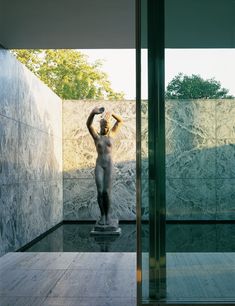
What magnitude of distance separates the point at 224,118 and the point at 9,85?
3.86 m

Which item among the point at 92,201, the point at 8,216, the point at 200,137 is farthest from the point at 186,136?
the point at 92,201

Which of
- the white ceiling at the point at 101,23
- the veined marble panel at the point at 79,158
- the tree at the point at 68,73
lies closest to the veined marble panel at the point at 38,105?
the veined marble panel at the point at 79,158

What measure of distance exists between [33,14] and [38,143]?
11.5ft

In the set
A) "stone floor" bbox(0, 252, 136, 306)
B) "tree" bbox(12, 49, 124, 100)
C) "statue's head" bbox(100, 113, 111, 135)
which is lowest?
"stone floor" bbox(0, 252, 136, 306)

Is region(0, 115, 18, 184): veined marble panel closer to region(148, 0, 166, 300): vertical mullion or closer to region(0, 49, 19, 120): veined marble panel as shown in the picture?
region(0, 49, 19, 120): veined marble panel

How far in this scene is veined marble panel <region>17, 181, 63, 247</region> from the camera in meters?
7.02

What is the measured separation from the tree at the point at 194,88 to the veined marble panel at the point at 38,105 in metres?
4.11

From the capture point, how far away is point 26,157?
7.35 meters

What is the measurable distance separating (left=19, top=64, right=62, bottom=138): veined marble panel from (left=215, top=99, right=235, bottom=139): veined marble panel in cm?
429

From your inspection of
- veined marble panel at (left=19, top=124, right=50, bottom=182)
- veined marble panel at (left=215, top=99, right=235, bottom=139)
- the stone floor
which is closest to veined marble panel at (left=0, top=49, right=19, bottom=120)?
veined marble panel at (left=19, top=124, right=50, bottom=182)

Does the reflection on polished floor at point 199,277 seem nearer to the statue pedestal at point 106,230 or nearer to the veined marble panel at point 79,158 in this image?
the statue pedestal at point 106,230

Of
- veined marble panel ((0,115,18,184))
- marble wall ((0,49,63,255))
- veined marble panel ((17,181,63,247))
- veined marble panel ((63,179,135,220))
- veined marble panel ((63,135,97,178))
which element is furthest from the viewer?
veined marble panel ((63,135,97,178))

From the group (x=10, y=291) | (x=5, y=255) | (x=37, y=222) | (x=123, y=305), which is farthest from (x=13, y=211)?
(x=123, y=305)

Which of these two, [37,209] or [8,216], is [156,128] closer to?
[8,216]
